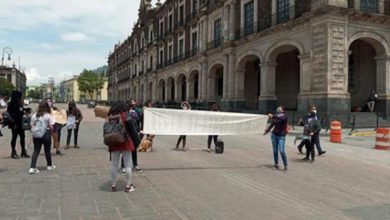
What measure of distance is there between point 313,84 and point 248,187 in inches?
719

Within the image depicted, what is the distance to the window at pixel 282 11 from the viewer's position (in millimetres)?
28141

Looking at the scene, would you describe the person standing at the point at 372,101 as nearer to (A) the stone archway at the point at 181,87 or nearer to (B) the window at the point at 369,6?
(B) the window at the point at 369,6

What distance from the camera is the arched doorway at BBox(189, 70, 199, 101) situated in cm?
4691

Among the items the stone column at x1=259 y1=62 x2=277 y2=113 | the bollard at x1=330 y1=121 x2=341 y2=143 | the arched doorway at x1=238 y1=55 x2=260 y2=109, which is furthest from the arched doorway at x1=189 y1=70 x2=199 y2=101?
the bollard at x1=330 y1=121 x2=341 y2=143

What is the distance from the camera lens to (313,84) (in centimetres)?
2477

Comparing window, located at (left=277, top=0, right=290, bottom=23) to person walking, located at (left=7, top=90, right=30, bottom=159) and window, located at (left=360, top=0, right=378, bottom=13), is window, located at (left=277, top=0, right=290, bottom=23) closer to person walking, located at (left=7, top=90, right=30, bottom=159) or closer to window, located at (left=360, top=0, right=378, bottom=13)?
window, located at (left=360, top=0, right=378, bottom=13)

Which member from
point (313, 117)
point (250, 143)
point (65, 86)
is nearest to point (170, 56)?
point (250, 143)

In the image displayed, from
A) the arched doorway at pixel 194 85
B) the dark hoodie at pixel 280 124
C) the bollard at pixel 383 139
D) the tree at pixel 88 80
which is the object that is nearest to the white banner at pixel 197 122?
the dark hoodie at pixel 280 124

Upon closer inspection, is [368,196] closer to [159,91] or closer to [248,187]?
[248,187]

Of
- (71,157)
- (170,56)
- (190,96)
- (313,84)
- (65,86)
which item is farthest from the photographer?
(65,86)

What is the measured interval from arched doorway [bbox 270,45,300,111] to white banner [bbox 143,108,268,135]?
72.0 feet

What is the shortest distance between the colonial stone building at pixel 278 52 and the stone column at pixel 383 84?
0.21ft

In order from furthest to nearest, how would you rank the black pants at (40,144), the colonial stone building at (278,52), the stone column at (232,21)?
the stone column at (232,21) → the colonial stone building at (278,52) → the black pants at (40,144)

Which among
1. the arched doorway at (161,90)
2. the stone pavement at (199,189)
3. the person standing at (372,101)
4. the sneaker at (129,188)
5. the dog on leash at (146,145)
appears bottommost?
the stone pavement at (199,189)
